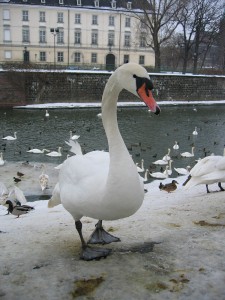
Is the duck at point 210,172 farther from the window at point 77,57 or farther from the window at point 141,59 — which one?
the window at point 141,59

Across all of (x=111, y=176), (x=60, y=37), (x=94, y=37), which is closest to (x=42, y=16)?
(x=60, y=37)

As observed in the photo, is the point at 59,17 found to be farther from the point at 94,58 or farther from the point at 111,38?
the point at 111,38

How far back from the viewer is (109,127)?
352cm

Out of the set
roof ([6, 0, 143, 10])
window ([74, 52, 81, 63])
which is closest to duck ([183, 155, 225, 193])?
roof ([6, 0, 143, 10])

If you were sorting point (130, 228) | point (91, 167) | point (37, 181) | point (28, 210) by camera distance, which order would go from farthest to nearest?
point (37, 181), point (28, 210), point (130, 228), point (91, 167)

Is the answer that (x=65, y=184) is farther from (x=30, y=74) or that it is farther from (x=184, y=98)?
(x=184, y=98)

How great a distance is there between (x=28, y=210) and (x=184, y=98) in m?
32.8

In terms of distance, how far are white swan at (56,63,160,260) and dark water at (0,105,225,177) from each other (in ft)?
34.6

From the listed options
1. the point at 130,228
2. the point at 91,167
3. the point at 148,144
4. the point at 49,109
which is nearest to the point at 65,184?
the point at 91,167

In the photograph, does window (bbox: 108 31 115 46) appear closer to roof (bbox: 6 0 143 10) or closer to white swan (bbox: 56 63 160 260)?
roof (bbox: 6 0 143 10)

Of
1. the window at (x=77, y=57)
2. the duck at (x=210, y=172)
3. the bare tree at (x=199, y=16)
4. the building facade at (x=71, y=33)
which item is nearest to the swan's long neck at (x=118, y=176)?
the duck at (x=210, y=172)

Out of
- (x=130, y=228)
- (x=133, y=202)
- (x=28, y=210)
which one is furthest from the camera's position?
(x=28, y=210)

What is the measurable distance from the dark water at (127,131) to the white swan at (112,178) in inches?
416

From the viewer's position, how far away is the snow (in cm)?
298
